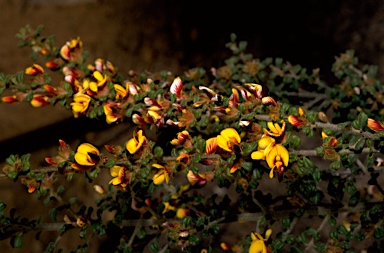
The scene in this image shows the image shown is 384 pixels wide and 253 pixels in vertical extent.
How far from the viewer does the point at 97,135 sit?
1546 millimetres

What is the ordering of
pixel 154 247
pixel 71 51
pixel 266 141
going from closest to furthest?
pixel 266 141 < pixel 154 247 < pixel 71 51

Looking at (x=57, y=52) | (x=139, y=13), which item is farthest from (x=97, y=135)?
(x=57, y=52)

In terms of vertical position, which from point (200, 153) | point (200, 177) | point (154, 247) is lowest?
point (154, 247)

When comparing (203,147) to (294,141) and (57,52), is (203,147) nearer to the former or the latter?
(294,141)

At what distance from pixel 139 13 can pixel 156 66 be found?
0.21 meters

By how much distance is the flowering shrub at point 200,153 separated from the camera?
640 mm

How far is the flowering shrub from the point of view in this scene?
2.10 ft

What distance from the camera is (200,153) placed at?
0.65 metres

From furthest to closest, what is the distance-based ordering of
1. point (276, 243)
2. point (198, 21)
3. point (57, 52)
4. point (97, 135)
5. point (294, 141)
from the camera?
point (198, 21), point (97, 135), point (57, 52), point (276, 243), point (294, 141)

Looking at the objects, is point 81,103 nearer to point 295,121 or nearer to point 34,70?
point 34,70

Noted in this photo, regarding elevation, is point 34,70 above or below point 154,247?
above

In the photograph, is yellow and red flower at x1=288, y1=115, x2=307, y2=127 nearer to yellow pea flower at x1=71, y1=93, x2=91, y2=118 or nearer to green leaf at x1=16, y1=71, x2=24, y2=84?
yellow pea flower at x1=71, y1=93, x2=91, y2=118

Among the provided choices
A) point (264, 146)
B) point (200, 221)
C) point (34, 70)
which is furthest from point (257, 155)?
point (34, 70)

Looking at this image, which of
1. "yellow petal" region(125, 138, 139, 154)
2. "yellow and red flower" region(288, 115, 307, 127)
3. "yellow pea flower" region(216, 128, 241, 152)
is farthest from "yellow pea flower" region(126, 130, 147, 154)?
"yellow and red flower" region(288, 115, 307, 127)
